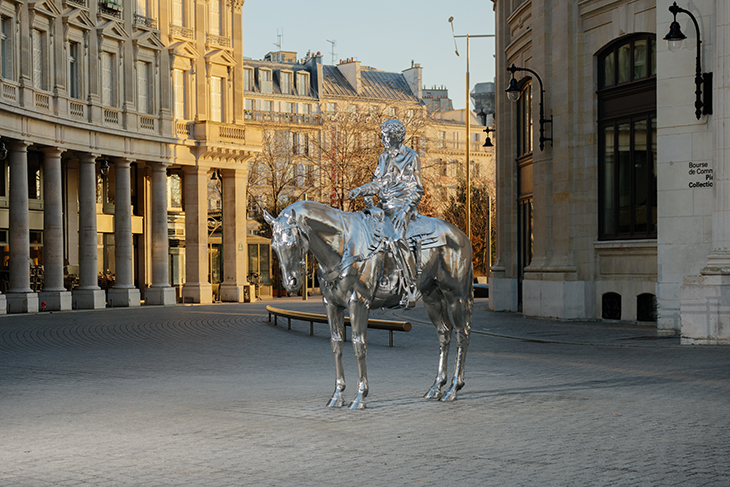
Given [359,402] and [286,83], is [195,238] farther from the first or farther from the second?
[286,83]

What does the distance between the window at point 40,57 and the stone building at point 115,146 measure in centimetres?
4

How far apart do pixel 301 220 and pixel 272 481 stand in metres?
3.75

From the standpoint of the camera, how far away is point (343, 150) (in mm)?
54500

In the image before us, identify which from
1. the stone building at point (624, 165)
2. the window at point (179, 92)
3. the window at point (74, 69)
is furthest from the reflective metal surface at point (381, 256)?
the window at point (179, 92)

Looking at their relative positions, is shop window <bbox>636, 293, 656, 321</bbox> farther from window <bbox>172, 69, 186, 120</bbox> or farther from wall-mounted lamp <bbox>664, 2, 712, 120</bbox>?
window <bbox>172, 69, 186, 120</bbox>

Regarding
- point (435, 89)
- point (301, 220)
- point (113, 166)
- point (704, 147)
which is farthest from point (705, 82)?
point (435, 89)

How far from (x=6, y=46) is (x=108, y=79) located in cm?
765

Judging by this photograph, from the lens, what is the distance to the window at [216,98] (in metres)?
51.0

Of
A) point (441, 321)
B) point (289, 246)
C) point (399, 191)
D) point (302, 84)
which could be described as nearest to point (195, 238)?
point (441, 321)

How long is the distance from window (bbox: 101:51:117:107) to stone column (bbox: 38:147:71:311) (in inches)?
202

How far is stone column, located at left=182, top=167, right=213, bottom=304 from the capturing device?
48750 mm

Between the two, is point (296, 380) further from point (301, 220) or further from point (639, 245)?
point (639, 245)

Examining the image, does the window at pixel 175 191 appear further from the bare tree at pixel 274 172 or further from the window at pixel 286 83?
the window at pixel 286 83

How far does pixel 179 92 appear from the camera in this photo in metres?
49.3
